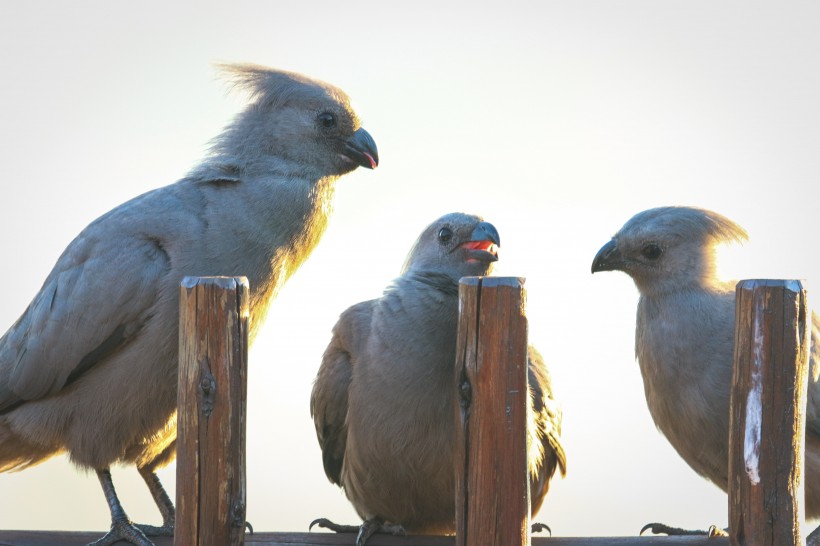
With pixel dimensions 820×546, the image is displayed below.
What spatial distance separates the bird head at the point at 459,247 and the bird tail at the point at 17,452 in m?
2.14

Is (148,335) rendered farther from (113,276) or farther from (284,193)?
(284,193)

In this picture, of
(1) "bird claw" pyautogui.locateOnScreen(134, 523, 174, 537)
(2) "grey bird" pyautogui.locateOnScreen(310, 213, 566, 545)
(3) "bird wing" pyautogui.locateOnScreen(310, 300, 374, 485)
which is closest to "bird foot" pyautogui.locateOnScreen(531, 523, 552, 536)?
(2) "grey bird" pyautogui.locateOnScreen(310, 213, 566, 545)

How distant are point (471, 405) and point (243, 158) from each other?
210 centimetres

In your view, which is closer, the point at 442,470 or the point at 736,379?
the point at 736,379

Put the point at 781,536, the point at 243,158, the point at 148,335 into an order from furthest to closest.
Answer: the point at 243,158
the point at 148,335
the point at 781,536

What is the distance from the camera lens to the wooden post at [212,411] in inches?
154

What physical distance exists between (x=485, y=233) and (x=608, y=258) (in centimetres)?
97

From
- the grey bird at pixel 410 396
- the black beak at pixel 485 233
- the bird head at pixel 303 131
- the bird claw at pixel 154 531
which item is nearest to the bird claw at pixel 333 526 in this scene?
the grey bird at pixel 410 396

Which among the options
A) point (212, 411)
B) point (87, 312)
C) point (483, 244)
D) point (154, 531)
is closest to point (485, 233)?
point (483, 244)

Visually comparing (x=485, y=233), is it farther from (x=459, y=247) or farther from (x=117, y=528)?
(x=117, y=528)

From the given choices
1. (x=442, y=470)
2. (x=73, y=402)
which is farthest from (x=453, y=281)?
(x=73, y=402)

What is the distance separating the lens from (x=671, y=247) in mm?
5723

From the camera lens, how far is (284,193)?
5195 millimetres

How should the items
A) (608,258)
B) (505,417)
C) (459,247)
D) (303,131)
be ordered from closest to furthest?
(505,417) < (459,247) < (303,131) < (608,258)
